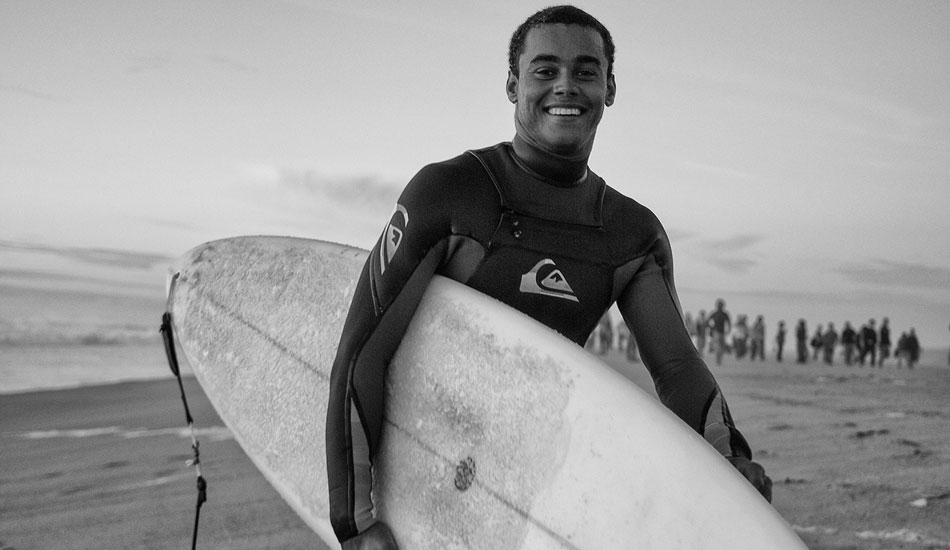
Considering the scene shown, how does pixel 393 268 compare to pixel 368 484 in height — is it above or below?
above

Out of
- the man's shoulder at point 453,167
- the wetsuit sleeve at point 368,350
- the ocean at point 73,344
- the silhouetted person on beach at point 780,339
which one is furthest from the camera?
the silhouetted person on beach at point 780,339

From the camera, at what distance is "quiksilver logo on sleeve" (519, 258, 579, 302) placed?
2152mm

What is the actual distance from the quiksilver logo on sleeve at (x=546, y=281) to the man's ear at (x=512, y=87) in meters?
0.52

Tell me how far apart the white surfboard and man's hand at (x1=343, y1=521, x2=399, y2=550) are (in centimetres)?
7

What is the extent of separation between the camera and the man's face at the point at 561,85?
216cm

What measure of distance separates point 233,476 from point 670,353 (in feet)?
13.5

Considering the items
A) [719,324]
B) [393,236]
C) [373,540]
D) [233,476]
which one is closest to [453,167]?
[393,236]

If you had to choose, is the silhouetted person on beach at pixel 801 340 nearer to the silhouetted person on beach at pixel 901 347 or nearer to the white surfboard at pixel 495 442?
the silhouetted person on beach at pixel 901 347

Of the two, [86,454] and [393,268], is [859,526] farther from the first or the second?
[86,454]

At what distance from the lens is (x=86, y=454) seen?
22.5 ft

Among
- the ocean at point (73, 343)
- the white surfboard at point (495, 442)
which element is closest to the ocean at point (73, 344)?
the ocean at point (73, 343)

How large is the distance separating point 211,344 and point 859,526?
11.3ft

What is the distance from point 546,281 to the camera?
217 cm

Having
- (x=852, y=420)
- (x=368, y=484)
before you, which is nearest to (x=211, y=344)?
(x=368, y=484)
